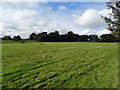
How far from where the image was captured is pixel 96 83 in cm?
700

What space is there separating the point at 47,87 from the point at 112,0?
71.6ft

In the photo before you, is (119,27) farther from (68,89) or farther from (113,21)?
(68,89)

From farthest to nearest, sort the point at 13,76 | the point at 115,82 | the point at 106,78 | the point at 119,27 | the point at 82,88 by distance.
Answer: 1. the point at 119,27
2. the point at 13,76
3. the point at 106,78
4. the point at 115,82
5. the point at 82,88

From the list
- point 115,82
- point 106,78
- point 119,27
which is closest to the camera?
point 115,82

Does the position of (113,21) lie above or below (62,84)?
above

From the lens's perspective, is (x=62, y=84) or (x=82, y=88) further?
(x=62, y=84)

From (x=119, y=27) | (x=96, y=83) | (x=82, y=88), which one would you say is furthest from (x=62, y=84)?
(x=119, y=27)

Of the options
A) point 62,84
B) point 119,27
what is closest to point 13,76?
point 62,84

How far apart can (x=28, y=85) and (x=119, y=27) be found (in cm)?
2023

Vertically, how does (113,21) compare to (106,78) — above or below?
above

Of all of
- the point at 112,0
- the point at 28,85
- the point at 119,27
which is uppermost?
the point at 112,0

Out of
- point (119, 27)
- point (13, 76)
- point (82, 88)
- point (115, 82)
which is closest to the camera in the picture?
point (82, 88)

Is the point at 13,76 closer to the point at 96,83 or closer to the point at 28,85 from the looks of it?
the point at 28,85

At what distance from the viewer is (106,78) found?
24.8 feet
